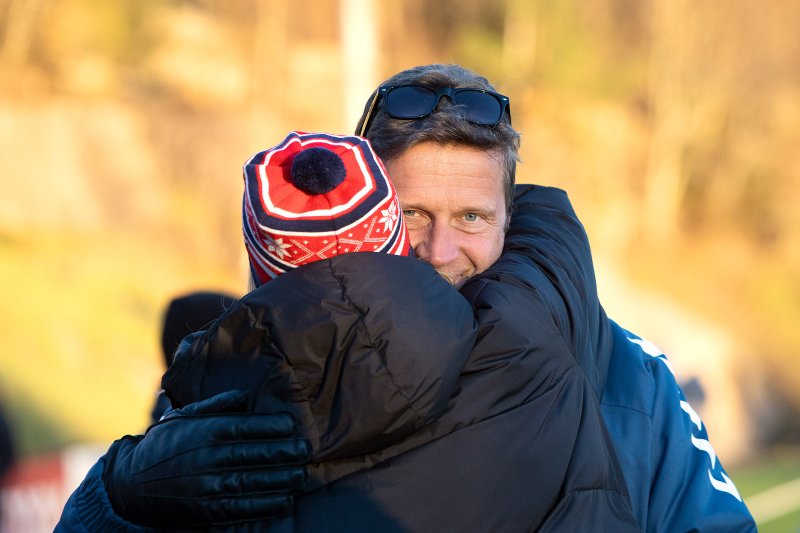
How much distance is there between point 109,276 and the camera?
1447 centimetres

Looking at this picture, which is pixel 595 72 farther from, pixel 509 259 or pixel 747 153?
pixel 509 259

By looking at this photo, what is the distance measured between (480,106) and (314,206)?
2.84 ft

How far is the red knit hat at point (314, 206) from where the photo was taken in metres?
1.67

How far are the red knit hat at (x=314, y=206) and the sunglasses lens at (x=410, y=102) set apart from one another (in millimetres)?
667

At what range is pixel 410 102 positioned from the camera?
246cm

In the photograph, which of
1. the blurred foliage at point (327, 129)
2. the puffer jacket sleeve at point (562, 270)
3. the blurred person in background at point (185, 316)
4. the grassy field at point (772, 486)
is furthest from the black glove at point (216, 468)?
the blurred foliage at point (327, 129)

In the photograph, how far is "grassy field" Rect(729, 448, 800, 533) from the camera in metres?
11.4

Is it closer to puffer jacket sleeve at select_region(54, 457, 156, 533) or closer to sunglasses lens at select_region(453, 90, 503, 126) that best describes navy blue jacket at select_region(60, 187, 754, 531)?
puffer jacket sleeve at select_region(54, 457, 156, 533)

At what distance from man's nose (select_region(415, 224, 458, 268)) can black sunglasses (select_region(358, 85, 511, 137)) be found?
274 mm

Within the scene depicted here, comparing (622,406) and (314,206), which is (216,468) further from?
(622,406)

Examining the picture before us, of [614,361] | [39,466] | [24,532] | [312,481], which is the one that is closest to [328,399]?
[312,481]

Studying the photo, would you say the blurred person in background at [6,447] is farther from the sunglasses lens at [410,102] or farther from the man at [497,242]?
the sunglasses lens at [410,102]

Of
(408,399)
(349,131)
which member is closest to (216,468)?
(408,399)

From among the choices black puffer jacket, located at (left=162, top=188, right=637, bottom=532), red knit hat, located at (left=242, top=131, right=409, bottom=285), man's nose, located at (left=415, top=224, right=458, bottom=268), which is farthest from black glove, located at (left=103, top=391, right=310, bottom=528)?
man's nose, located at (left=415, top=224, right=458, bottom=268)
